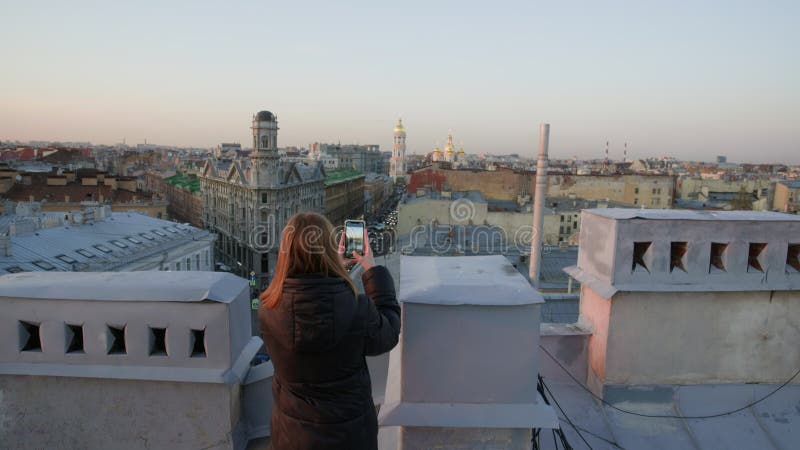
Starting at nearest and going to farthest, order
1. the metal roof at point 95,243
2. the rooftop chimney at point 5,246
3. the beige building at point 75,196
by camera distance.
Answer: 1. the rooftop chimney at point 5,246
2. the metal roof at point 95,243
3. the beige building at point 75,196

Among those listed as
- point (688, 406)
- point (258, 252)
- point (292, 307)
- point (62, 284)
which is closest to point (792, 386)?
point (688, 406)

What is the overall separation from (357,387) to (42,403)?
241 centimetres

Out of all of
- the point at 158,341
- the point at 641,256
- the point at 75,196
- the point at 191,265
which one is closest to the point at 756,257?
the point at 641,256

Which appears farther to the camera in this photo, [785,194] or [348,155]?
[348,155]

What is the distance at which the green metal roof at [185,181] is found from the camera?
60625mm

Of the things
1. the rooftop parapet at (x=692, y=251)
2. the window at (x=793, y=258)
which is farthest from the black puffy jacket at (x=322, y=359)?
the window at (x=793, y=258)

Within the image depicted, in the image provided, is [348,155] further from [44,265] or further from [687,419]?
[687,419]

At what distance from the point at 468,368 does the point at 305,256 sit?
1.36 metres

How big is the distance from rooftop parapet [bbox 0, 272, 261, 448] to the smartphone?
821 mm

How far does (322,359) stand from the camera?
241 cm

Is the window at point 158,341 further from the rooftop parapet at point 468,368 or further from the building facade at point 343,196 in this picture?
the building facade at point 343,196

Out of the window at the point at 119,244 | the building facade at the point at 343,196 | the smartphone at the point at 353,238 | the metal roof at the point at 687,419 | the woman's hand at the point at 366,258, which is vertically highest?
the smartphone at the point at 353,238

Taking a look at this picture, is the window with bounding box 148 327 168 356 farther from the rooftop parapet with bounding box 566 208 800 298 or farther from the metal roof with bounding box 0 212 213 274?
the metal roof with bounding box 0 212 213 274

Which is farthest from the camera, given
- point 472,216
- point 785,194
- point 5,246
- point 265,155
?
point 785,194
